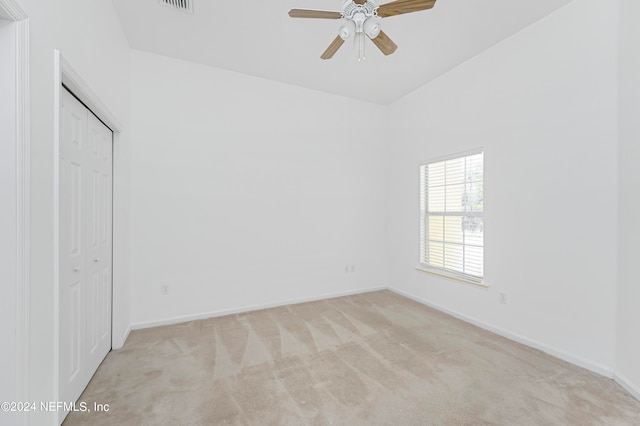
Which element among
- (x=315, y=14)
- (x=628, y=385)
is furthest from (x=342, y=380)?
(x=315, y=14)

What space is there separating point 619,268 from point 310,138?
3.58 m

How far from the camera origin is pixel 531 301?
267 cm

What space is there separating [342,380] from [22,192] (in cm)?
229

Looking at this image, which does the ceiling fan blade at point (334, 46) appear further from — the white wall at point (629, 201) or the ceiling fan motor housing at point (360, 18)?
the white wall at point (629, 201)

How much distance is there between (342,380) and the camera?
213cm

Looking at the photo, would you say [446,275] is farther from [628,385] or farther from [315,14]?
[315,14]

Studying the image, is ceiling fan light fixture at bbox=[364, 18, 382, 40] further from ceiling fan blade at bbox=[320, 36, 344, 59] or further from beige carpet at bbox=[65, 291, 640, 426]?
beige carpet at bbox=[65, 291, 640, 426]

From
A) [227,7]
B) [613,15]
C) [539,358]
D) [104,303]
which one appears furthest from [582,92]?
[104,303]

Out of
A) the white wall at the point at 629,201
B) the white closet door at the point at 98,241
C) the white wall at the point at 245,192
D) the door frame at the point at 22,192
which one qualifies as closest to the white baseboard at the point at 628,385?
the white wall at the point at 629,201

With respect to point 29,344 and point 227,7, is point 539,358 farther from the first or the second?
point 227,7

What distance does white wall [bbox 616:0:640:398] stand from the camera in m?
1.96

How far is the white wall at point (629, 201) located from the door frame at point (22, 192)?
3718 mm

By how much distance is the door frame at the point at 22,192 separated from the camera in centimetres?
113

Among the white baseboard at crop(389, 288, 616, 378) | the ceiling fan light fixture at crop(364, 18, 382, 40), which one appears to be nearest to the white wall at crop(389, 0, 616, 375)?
the white baseboard at crop(389, 288, 616, 378)
